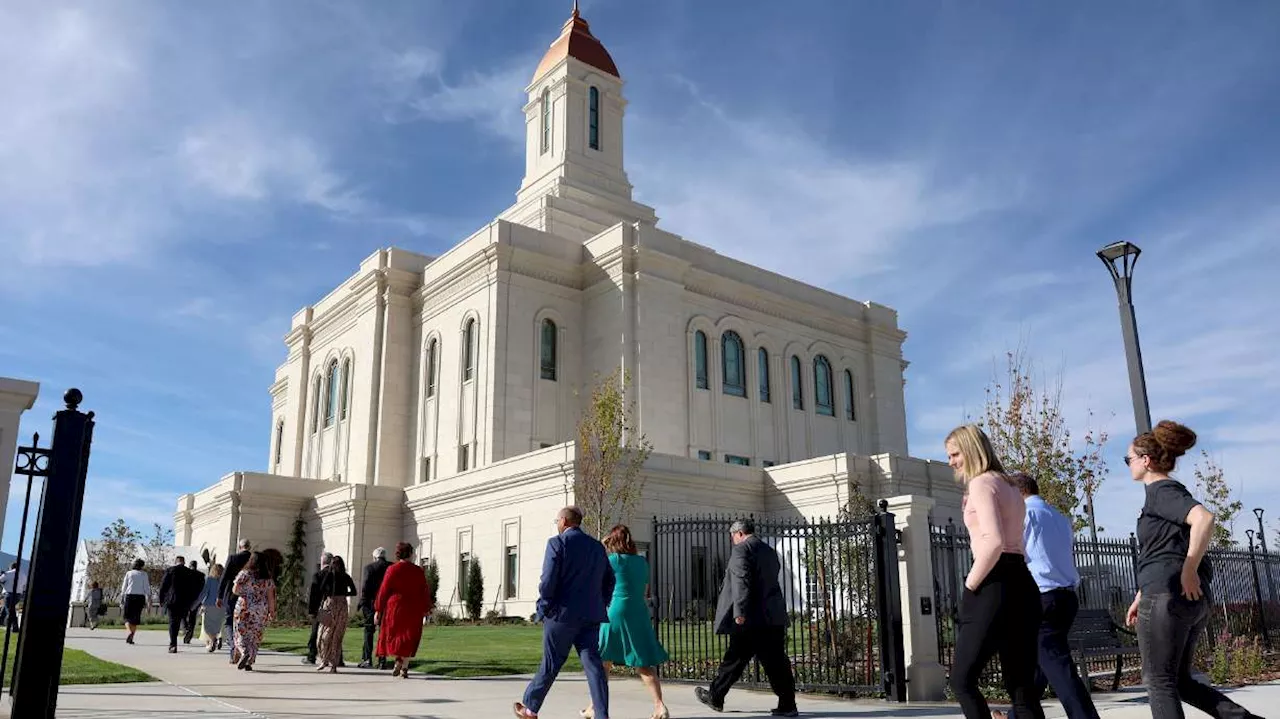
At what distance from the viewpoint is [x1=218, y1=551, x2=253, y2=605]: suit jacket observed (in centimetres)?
1421

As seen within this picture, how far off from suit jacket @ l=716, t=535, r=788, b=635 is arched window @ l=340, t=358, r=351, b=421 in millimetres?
33866

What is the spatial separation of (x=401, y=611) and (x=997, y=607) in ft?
25.4

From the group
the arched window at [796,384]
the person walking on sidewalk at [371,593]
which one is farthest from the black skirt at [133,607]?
the arched window at [796,384]

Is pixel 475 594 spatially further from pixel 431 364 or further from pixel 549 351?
pixel 431 364

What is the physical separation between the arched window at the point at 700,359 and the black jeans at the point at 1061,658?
2912cm

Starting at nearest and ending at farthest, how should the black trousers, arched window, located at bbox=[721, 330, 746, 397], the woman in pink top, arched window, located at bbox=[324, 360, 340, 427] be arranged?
the woman in pink top
the black trousers
arched window, located at bbox=[721, 330, 746, 397]
arched window, located at bbox=[324, 360, 340, 427]

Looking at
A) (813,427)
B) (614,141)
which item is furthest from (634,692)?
(614,141)

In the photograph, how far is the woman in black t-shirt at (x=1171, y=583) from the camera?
545cm

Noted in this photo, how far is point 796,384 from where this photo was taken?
39.5 meters

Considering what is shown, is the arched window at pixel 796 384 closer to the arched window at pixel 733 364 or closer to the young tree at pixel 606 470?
the arched window at pixel 733 364

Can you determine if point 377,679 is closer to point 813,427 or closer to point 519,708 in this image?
point 519,708

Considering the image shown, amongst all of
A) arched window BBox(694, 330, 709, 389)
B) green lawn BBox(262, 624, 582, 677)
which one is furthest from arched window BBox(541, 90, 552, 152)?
green lawn BBox(262, 624, 582, 677)

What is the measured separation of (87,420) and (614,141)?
3879 centimetres

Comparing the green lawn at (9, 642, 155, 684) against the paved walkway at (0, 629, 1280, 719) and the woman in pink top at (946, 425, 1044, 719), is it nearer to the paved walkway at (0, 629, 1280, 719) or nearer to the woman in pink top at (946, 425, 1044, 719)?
the paved walkway at (0, 629, 1280, 719)
